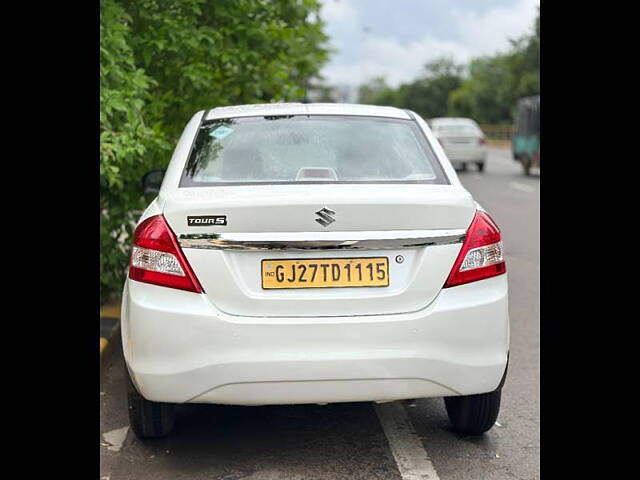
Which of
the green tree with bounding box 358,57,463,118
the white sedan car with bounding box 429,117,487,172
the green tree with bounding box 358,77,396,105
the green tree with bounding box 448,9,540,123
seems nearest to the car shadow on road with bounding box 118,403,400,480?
the white sedan car with bounding box 429,117,487,172

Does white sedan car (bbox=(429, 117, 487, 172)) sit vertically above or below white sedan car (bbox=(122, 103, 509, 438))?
above

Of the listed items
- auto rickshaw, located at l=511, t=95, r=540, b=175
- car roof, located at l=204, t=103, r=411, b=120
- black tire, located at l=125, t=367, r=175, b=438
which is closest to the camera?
black tire, located at l=125, t=367, r=175, b=438

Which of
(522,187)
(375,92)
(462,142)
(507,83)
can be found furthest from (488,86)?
(375,92)

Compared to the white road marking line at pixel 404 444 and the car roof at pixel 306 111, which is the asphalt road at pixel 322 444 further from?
the car roof at pixel 306 111

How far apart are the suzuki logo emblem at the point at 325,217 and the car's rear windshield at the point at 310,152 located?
400mm

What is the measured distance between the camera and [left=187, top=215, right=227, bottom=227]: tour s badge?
419 centimetres

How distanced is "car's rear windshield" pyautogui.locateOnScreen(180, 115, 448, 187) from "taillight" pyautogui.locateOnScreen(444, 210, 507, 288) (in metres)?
0.36

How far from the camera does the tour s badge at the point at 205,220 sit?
4.19 m

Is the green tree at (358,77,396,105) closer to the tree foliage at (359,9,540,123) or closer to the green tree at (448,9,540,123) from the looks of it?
the tree foliage at (359,9,540,123)
